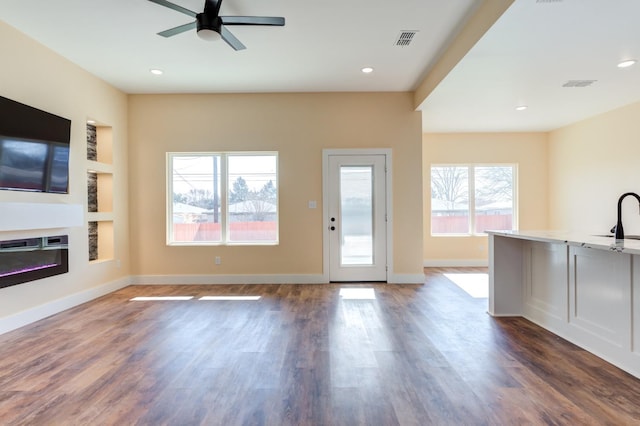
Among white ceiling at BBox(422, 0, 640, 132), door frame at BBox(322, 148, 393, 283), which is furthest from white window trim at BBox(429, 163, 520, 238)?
door frame at BBox(322, 148, 393, 283)

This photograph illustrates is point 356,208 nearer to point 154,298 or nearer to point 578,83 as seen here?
point 154,298

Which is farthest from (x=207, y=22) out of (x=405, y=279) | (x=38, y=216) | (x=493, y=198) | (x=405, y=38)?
(x=493, y=198)

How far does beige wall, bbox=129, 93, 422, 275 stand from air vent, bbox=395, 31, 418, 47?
1592 millimetres

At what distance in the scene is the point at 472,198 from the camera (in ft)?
23.0

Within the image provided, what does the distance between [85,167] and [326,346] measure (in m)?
4.03

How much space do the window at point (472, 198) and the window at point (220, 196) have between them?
3706mm

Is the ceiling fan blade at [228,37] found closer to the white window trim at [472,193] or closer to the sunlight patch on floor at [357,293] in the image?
the sunlight patch on floor at [357,293]

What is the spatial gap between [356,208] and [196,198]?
2.71 meters

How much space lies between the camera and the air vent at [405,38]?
3.53m

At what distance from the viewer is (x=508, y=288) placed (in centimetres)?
366

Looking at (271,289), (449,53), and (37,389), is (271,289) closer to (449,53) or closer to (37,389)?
(37,389)

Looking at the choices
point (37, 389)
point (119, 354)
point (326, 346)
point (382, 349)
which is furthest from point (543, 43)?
point (37, 389)

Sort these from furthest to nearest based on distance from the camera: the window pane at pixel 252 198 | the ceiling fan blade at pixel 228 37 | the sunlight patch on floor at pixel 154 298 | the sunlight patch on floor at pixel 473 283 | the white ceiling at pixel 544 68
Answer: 1. the window pane at pixel 252 198
2. the sunlight patch on floor at pixel 473 283
3. the sunlight patch on floor at pixel 154 298
4. the ceiling fan blade at pixel 228 37
5. the white ceiling at pixel 544 68

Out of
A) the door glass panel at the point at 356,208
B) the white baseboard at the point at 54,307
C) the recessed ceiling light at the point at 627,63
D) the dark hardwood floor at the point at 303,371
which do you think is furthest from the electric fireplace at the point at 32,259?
the recessed ceiling light at the point at 627,63
